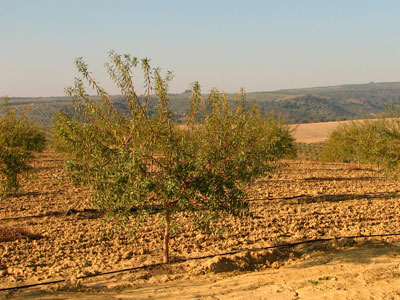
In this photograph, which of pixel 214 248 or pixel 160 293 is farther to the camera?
pixel 214 248

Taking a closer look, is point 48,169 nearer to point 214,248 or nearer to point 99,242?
point 99,242

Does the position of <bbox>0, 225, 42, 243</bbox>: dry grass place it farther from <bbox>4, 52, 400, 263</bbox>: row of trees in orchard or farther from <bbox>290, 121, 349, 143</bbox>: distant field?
<bbox>290, 121, 349, 143</bbox>: distant field

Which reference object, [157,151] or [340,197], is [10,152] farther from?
[340,197]

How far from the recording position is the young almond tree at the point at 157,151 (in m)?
8.53

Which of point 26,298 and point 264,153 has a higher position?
point 264,153

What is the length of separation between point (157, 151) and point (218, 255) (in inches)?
126

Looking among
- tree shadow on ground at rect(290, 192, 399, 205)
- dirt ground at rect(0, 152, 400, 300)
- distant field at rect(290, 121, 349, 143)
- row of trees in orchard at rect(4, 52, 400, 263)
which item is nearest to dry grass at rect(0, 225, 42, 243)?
dirt ground at rect(0, 152, 400, 300)

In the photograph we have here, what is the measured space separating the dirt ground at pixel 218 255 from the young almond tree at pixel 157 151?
3.13ft

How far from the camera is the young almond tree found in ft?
28.0

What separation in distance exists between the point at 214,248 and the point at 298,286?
123 inches

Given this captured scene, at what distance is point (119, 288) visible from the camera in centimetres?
847

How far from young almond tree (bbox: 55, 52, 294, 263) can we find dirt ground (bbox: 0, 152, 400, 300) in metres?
0.95

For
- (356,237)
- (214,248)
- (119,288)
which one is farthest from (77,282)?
(356,237)

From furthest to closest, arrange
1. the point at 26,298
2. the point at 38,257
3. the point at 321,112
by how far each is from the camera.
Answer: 1. the point at 321,112
2. the point at 38,257
3. the point at 26,298
